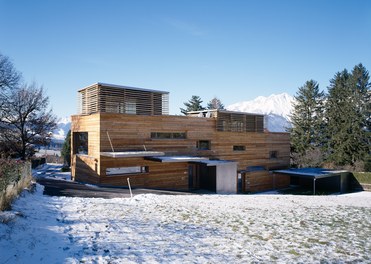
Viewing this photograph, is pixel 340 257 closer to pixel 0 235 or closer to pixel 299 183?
pixel 0 235

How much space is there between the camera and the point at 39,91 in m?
23.7

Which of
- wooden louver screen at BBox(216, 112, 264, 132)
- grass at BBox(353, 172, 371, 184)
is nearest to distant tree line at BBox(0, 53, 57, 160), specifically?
wooden louver screen at BBox(216, 112, 264, 132)

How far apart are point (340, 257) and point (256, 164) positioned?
19989 millimetres

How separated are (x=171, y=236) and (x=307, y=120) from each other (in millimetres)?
37686

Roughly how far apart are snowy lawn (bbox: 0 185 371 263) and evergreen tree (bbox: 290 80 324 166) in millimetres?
30690

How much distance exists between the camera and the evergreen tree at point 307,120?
37.4m

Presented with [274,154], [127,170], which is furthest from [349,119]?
[127,170]

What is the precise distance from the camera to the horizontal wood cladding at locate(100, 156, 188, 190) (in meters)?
16.0

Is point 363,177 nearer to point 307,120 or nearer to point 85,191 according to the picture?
point 307,120

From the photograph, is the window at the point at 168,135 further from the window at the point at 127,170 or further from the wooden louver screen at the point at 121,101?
the window at the point at 127,170

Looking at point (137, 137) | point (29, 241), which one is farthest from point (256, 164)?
point (29, 241)

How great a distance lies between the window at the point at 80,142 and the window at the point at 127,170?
343cm

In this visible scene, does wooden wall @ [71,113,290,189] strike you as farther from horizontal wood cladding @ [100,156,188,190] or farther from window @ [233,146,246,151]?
window @ [233,146,246,151]

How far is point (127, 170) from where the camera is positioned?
1695 centimetres
